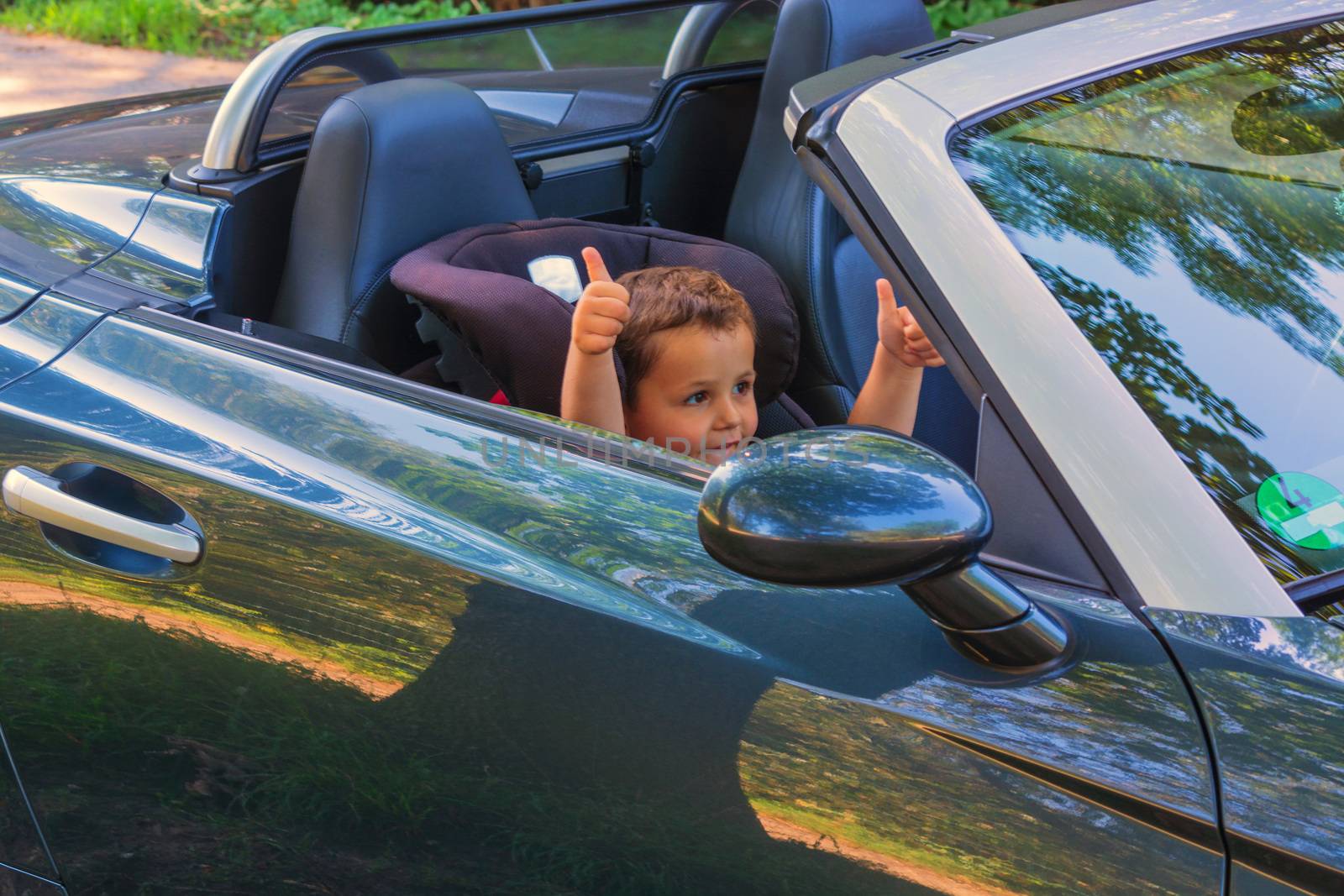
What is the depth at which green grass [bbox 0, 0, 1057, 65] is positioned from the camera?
Result: 940 centimetres

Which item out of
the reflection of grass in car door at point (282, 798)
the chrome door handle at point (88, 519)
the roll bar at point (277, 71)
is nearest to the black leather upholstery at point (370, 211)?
the roll bar at point (277, 71)

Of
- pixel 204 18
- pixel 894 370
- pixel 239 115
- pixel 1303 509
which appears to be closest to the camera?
pixel 1303 509

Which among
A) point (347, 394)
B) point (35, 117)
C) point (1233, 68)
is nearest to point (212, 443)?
point (347, 394)

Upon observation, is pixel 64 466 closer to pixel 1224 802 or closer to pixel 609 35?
pixel 1224 802

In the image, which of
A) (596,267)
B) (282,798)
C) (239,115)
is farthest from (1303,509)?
(239,115)

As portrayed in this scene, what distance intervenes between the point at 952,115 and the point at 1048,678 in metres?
0.59

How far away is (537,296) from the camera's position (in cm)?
193

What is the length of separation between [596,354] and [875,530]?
2.37 feet

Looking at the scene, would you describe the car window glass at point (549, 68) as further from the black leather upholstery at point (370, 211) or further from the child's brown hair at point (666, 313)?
the child's brown hair at point (666, 313)

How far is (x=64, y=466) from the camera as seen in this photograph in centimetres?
146

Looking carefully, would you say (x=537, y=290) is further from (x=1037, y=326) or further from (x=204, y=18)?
(x=204, y=18)

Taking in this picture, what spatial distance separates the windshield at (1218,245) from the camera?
120 centimetres

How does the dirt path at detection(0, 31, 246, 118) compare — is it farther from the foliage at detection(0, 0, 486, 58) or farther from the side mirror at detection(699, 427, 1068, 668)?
the side mirror at detection(699, 427, 1068, 668)

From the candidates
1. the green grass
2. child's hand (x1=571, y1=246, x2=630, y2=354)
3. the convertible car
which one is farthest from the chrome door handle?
the green grass
